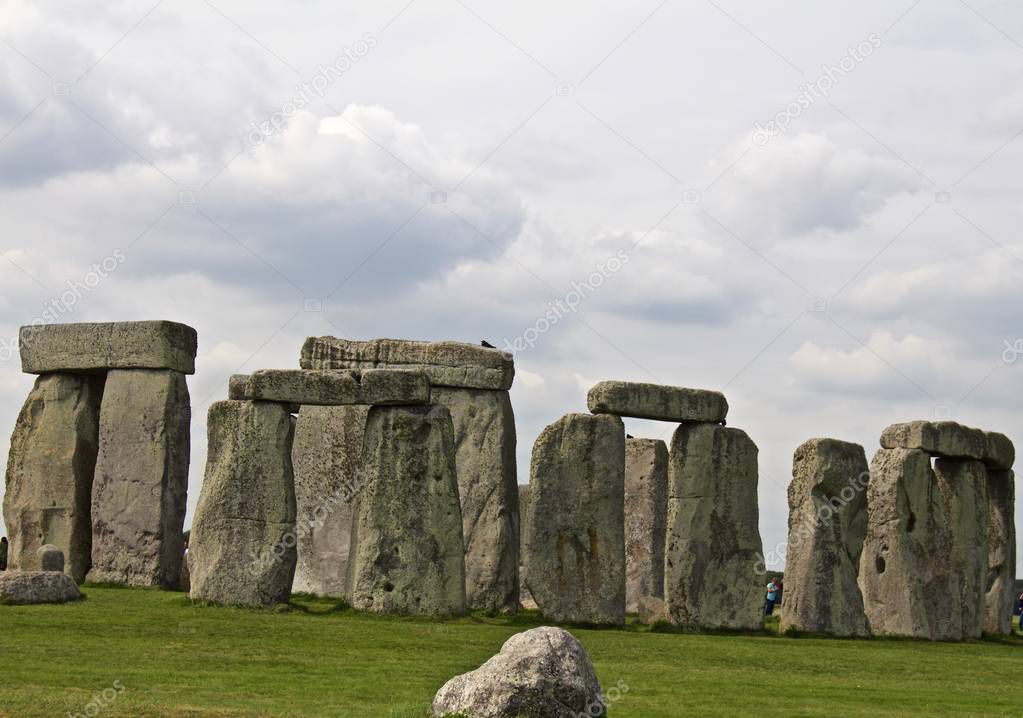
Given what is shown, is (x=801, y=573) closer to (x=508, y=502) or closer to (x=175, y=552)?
(x=508, y=502)

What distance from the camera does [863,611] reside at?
24.1 meters

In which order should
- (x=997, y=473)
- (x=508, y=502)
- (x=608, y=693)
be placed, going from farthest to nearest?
(x=997, y=473), (x=508, y=502), (x=608, y=693)

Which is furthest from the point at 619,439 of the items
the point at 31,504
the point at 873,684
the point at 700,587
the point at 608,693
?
the point at 31,504

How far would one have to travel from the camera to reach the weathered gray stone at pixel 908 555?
24.8 meters

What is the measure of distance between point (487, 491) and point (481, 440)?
2.73 feet

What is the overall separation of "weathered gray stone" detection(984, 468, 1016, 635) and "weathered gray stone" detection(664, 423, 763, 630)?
6021 mm

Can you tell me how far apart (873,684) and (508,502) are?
9.49 meters

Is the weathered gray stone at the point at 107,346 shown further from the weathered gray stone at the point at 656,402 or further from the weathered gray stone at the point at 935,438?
the weathered gray stone at the point at 935,438

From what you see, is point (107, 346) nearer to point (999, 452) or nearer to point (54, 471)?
point (54, 471)

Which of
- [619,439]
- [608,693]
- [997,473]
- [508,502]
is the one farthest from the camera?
[997,473]

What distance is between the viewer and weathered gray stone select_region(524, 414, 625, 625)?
22656 millimetres

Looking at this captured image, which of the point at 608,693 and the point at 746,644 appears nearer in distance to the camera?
the point at 608,693

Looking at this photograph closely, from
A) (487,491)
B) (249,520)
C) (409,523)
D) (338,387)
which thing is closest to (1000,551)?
(487,491)

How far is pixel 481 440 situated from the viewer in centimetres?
2647
